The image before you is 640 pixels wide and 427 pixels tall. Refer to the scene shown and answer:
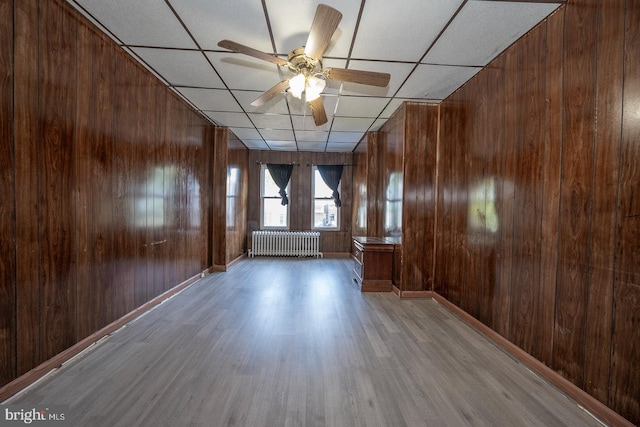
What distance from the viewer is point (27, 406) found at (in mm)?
1695

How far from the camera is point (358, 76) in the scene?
2.37m

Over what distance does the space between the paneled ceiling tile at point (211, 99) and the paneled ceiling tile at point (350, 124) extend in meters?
1.69

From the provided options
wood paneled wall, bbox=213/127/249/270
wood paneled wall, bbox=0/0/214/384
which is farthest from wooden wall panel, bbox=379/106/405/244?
wood paneled wall, bbox=0/0/214/384

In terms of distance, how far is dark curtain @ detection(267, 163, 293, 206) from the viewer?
24.1 ft

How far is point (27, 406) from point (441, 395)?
2.67 m

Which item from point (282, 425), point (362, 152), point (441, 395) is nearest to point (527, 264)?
point (441, 395)

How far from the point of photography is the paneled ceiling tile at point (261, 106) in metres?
3.67

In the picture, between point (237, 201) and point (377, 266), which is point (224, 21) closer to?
point (377, 266)

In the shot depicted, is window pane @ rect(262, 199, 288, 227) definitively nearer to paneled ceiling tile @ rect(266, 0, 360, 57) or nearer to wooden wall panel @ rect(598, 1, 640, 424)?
paneled ceiling tile @ rect(266, 0, 360, 57)

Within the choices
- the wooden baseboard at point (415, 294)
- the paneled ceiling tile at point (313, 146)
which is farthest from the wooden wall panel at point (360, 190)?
the wooden baseboard at point (415, 294)

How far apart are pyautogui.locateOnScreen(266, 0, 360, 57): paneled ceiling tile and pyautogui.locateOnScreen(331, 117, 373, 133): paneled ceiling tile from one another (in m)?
2.07

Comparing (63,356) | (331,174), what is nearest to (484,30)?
(63,356)

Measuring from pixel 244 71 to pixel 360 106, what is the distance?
1784mm

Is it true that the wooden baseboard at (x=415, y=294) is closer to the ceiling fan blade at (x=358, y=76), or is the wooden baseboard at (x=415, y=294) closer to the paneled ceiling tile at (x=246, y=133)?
the ceiling fan blade at (x=358, y=76)
